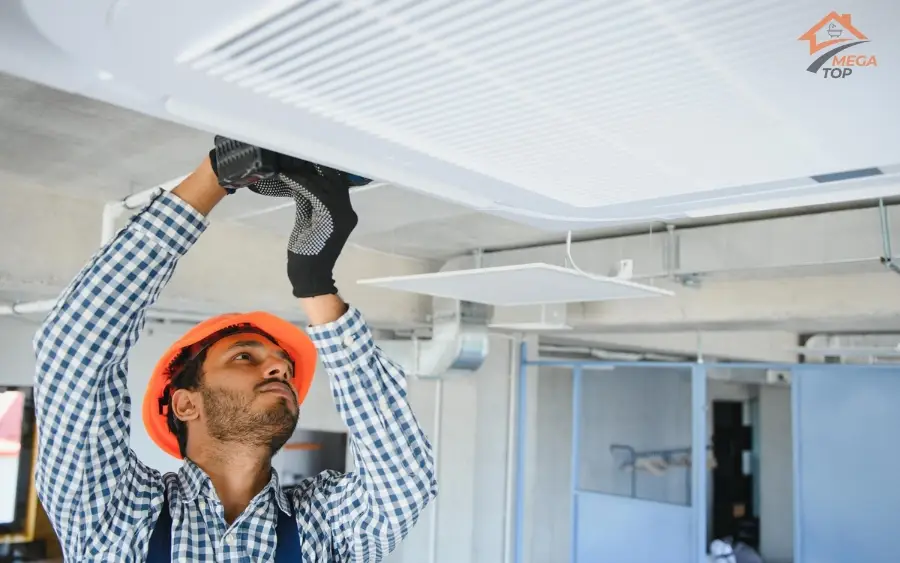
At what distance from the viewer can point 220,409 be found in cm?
129

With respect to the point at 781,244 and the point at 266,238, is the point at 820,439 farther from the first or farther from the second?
the point at 266,238

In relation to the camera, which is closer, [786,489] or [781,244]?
[781,244]

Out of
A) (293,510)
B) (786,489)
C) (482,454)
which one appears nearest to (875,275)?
(482,454)

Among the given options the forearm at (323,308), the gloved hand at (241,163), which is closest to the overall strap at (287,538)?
the forearm at (323,308)

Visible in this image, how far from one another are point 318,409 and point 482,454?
4.45 ft

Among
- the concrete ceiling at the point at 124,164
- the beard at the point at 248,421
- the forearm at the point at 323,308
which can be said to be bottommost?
the beard at the point at 248,421

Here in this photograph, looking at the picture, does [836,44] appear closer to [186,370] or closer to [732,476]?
[186,370]

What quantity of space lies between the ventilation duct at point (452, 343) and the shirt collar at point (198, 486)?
2894mm

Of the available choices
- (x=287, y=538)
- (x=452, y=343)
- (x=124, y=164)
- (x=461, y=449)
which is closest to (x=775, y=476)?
(x=461, y=449)

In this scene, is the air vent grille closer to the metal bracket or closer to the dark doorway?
the metal bracket

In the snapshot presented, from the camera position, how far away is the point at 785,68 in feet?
1.84

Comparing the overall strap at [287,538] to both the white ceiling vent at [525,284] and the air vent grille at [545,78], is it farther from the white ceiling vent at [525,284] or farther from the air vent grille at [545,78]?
the white ceiling vent at [525,284]

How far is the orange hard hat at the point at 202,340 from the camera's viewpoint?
55.0 inches

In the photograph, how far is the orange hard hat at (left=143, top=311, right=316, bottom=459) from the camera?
Result: 55.0 inches
